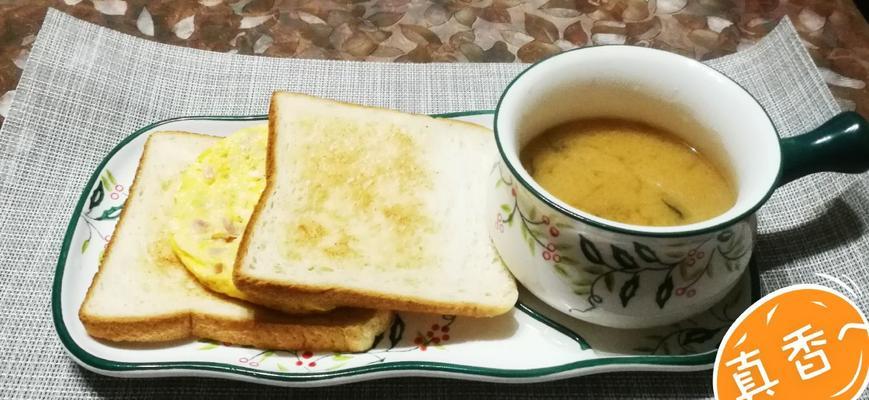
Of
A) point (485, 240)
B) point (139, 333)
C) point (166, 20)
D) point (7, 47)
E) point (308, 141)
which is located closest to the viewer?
point (139, 333)

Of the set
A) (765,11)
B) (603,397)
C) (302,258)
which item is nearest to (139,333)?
(302,258)

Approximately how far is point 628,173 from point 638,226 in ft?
0.88

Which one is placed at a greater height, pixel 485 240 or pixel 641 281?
pixel 641 281

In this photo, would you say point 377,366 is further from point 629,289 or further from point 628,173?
point 628,173

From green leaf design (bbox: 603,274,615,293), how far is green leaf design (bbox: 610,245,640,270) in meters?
0.03

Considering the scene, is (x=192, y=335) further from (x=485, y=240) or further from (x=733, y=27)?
(x=733, y=27)

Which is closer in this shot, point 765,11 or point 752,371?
point 752,371

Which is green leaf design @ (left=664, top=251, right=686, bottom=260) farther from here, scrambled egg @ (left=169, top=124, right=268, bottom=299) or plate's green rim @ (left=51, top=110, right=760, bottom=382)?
scrambled egg @ (left=169, top=124, right=268, bottom=299)

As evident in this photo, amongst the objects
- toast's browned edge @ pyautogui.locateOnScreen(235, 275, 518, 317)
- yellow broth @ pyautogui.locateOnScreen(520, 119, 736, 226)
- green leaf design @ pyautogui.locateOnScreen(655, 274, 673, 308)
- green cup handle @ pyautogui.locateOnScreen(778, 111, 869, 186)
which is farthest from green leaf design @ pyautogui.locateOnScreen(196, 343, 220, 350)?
green cup handle @ pyautogui.locateOnScreen(778, 111, 869, 186)

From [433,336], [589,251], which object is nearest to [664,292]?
[589,251]

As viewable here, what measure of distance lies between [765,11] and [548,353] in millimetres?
1767

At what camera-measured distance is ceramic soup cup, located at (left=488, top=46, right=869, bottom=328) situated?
102cm

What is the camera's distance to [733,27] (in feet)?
7.32

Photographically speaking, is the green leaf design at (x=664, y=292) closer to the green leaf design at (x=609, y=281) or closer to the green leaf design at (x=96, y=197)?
the green leaf design at (x=609, y=281)
